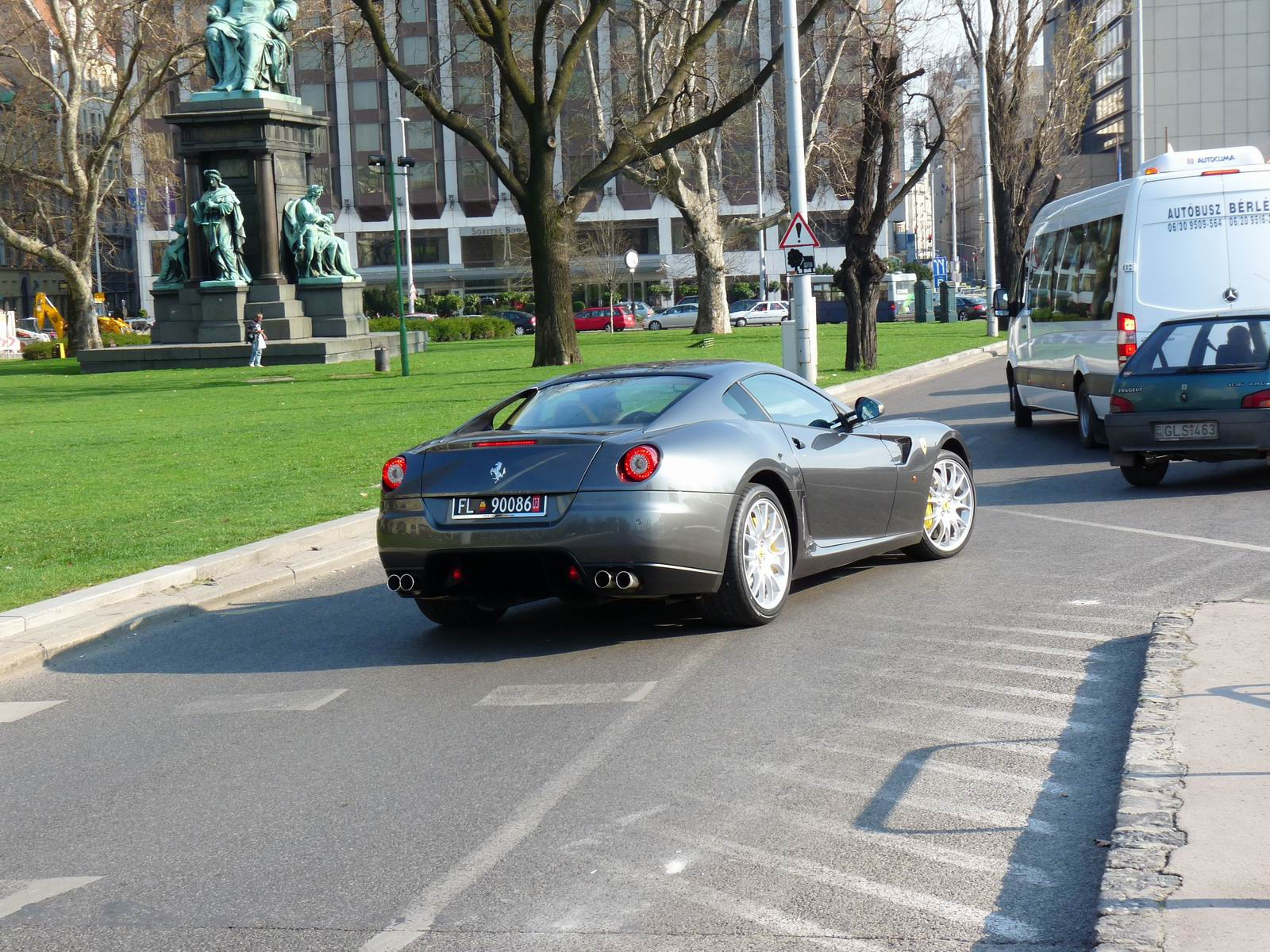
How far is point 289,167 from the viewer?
4119cm

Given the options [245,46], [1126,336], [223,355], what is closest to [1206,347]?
[1126,336]

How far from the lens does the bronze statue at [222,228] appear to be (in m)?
39.2

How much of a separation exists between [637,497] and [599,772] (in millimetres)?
2118

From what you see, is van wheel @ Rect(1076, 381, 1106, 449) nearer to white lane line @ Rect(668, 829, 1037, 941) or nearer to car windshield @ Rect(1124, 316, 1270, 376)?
car windshield @ Rect(1124, 316, 1270, 376)

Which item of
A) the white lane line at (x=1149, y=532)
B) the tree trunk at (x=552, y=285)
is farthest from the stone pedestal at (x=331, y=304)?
the white lane line at (x=1149, y=532)

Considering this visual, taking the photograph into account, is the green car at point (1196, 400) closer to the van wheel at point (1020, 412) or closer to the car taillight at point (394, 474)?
the van wheel at point (1020, 412)

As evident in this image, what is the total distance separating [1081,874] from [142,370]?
3880 cm

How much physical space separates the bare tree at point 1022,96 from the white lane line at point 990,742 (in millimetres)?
45459

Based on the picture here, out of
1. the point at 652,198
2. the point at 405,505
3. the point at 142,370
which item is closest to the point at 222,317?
the point at 142,370

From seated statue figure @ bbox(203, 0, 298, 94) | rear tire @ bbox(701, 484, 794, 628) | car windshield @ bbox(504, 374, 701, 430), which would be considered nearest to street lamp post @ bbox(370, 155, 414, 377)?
seated statue figure @ bbox(203, 0, 298, 94)

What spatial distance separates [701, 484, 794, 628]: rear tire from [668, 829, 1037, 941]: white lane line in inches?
119

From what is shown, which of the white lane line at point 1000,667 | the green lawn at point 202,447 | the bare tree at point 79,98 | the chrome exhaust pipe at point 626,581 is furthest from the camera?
the bare tree at point 79,98

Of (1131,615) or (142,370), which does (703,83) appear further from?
(1131,615)

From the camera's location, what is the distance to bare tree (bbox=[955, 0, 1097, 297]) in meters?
50.7
